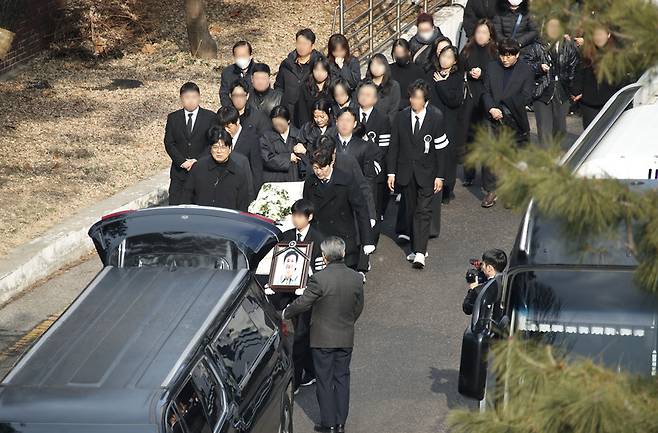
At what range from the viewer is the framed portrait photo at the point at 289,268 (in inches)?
363

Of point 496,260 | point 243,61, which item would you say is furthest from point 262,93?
point 496,260

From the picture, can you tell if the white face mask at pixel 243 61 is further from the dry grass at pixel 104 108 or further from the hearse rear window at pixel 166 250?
the hearse rear window at pixel 166 250

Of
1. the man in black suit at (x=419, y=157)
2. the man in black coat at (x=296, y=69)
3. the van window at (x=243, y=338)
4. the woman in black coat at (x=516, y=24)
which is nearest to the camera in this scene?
the van window at (x=243, y=338)

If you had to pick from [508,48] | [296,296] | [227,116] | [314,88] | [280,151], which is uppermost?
[508,48]

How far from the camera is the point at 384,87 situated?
535 inches

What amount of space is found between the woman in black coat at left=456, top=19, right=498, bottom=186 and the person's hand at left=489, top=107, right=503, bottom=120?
0.18m

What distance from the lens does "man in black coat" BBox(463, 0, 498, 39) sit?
17781 millimetres

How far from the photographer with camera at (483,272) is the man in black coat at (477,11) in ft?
29.2

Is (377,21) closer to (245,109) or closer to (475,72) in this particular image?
(475,72)

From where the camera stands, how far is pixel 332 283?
28.6 ft

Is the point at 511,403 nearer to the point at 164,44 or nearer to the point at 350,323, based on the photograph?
the point at 350,323

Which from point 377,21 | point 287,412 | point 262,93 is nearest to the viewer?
point 287,412

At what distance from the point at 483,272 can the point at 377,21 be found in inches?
455

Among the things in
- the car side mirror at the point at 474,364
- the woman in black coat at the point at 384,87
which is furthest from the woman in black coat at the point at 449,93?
the car side mirror at the point at 474,364
